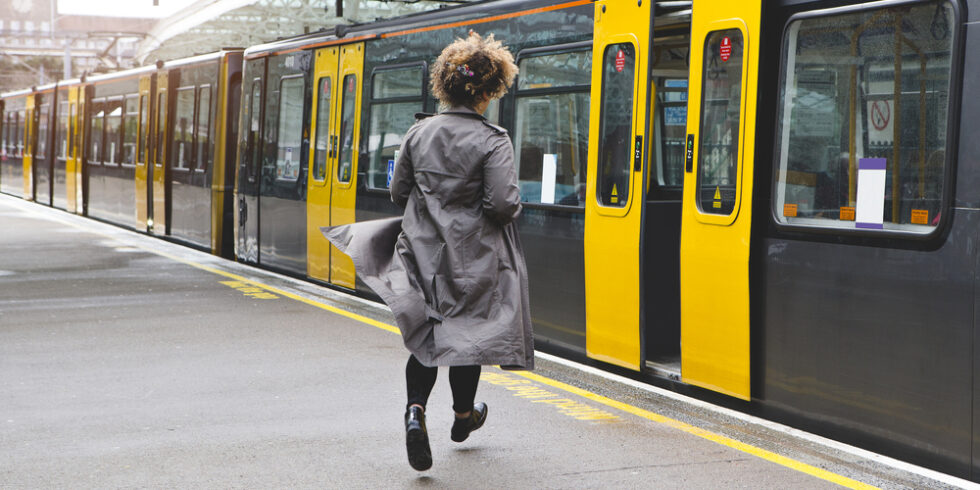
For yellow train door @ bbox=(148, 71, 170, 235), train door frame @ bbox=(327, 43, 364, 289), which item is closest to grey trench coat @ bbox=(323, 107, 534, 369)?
train door frame @ bbox=(327, 43, 364, 289)

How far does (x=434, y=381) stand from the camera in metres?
5.11

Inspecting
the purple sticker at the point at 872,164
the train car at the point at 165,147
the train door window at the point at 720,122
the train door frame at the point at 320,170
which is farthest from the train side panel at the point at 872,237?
the train car at the point at 165,147

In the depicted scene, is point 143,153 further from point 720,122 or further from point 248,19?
point 720,122

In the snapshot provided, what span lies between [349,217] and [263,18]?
17.5 metres

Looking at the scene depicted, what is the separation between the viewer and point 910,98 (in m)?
5.27

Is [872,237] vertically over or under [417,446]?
over

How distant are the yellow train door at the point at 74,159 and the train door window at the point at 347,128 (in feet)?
48.2

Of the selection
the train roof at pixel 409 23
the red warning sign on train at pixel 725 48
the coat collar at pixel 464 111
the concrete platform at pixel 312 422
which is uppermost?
the train roof at pixel 409 23

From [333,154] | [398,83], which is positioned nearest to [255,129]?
[333,154]

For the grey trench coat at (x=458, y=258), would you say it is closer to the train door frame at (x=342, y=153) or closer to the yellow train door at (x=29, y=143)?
the train door frame at (x=342, y=153)

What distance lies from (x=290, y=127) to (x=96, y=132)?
38.4 ft

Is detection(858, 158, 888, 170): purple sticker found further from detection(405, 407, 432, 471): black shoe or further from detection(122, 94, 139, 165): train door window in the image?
detection(122, 94, 139, 165): train door window

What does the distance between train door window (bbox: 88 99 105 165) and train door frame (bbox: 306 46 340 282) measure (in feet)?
38.6

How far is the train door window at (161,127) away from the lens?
18531 millimetres
